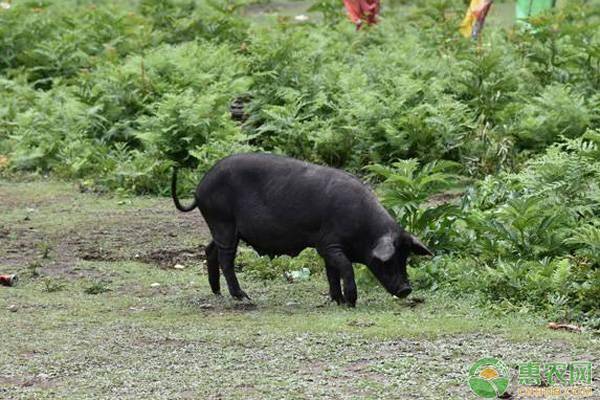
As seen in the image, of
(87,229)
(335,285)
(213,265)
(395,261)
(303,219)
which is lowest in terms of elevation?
(87,229)

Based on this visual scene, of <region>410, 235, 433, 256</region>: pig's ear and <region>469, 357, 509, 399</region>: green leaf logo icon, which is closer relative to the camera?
<region>469, 357, 509, 399</region>: green leaf logo icon

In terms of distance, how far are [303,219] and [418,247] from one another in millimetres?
728

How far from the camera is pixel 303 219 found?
8.91 meters

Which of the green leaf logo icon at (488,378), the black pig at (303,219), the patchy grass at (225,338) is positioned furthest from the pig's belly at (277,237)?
the green leaf logo icon at (488,378)

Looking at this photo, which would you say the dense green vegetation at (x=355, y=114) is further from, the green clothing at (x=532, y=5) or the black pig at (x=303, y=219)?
the black pig at (x=303, y=219)

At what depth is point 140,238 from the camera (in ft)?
36.6

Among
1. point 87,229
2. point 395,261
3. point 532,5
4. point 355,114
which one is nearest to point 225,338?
point 395,261

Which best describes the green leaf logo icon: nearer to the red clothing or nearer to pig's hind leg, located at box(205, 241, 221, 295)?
pig's hind leg, located at box(205, 241, 221, 295)

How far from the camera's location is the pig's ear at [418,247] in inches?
347

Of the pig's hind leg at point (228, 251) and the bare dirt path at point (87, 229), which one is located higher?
the pig's hind leg at point (228, 251)

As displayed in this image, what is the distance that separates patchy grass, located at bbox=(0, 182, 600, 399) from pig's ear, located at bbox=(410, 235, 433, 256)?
0.98 ft

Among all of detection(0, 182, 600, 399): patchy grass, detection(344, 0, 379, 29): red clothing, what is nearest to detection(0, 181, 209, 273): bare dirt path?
detection(0, 182, 600, 399): patchy grass

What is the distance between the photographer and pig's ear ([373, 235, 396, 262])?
8641 millimetres

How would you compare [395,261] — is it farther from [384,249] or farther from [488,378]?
[488,378]
